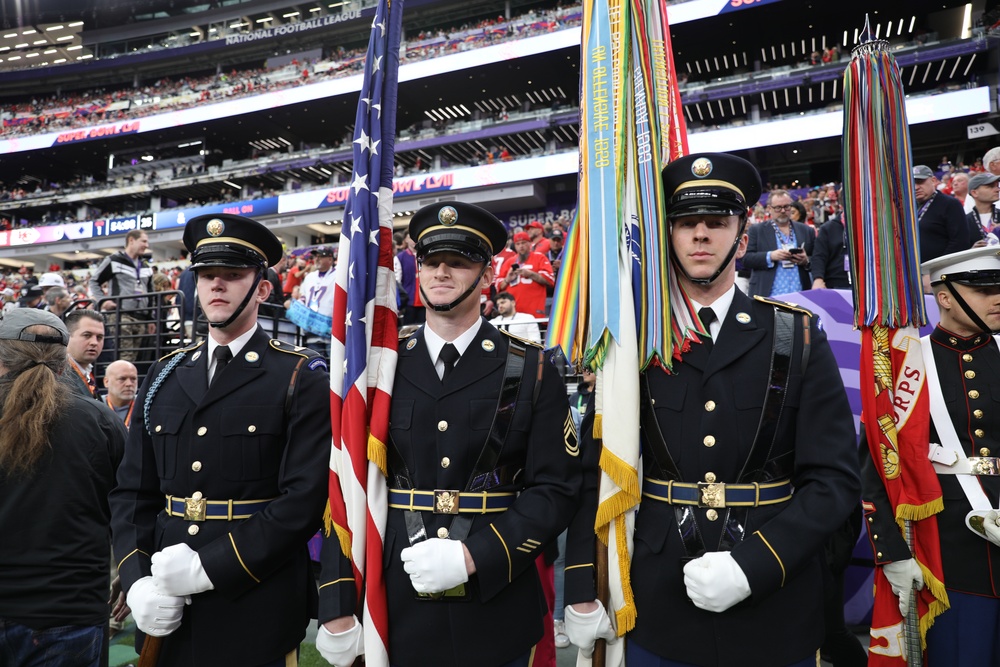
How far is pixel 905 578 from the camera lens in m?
2.42

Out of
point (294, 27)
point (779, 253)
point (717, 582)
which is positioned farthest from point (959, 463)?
point (294, 27)

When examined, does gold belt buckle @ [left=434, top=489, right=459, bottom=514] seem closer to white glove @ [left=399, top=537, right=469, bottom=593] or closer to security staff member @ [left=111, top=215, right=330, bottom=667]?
white glove @ [left=399, top=537, right=469, bottom=593]

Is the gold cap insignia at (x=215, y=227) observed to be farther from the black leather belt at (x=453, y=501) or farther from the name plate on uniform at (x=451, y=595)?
the name plate on uniform at (x=451, y=595)

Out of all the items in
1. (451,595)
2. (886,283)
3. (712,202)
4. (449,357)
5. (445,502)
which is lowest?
(451,595)

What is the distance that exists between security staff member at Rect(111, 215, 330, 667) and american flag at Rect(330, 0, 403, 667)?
20 centimetres

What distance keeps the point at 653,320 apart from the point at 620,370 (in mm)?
179

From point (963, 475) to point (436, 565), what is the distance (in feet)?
6.28

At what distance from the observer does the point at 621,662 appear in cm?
192

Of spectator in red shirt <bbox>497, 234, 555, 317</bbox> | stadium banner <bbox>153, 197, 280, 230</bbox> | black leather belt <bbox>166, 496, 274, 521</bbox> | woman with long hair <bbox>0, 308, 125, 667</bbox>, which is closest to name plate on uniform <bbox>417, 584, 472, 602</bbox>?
black leather belt <bbox>166, 496, 274, 521</bbox>

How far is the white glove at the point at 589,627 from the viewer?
187 centimetres

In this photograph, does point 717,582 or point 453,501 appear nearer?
point 717,582

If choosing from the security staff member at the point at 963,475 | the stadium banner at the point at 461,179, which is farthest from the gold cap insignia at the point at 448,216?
the stadium banner at the point at 461,179

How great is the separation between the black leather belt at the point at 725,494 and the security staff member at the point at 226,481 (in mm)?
1091

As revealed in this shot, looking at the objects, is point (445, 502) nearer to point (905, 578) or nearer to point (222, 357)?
point (222, 357)
